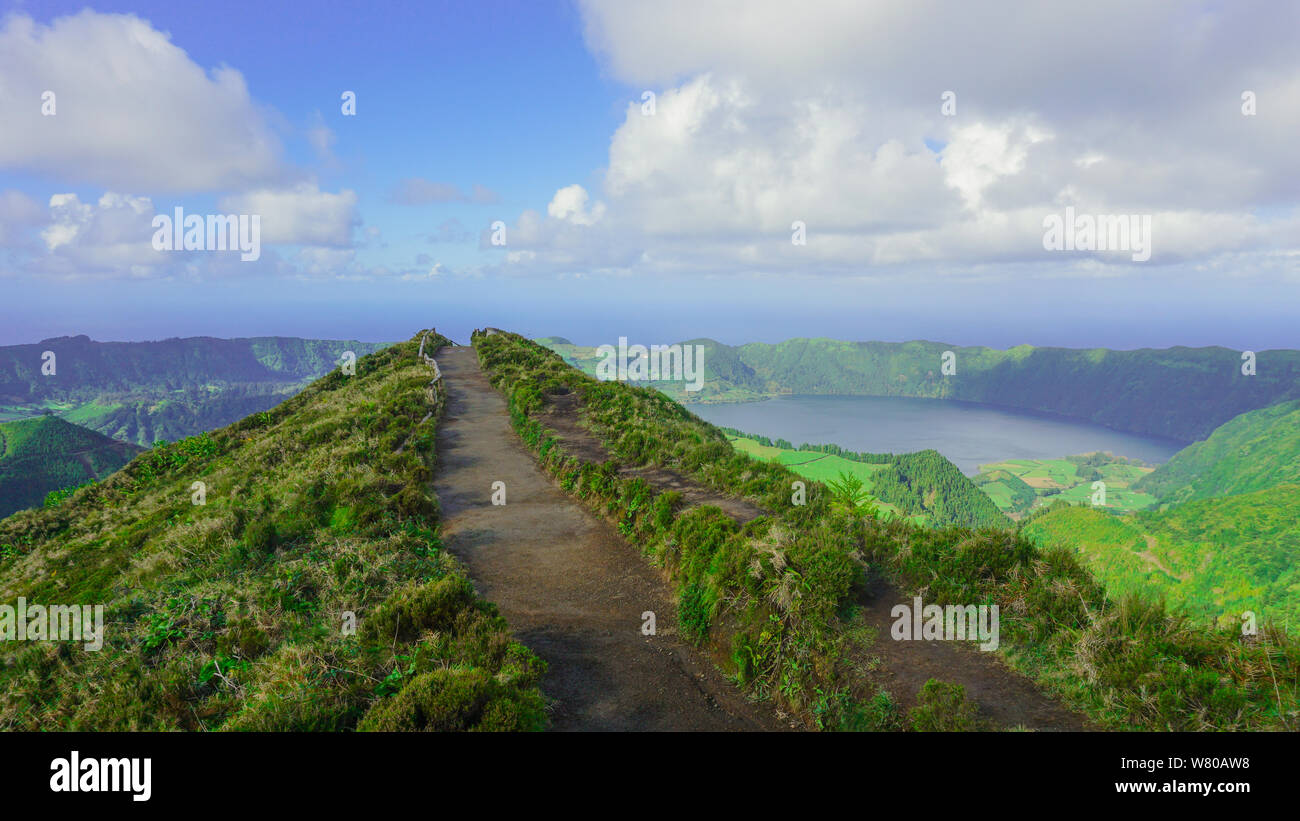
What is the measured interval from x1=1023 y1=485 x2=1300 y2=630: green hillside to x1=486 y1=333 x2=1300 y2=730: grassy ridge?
43.7 metres

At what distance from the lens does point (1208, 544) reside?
63188mm

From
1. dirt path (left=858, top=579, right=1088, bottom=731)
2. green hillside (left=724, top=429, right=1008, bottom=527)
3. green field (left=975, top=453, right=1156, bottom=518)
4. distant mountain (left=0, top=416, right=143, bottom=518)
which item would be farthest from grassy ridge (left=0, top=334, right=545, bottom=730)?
green field (left=975, top=453, right=1156, bottom=518)

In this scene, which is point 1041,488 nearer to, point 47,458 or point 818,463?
point 818,463

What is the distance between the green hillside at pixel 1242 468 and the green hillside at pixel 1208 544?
70.0 m

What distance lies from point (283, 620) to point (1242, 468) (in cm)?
22995

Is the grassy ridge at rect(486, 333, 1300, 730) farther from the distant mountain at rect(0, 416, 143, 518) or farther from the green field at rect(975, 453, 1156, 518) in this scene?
the green field at rect(975, 453, 1156, 518)

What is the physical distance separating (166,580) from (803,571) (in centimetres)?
1122

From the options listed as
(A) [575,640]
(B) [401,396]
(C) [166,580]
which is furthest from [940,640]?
(B) [401,396]

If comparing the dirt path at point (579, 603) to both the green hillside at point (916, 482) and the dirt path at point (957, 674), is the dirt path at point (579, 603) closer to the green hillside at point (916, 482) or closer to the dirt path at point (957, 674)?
the dirt path at point (957, 674)

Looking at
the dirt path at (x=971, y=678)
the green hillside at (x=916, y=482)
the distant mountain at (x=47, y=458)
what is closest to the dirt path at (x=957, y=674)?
the dirt path at (x=971, y=678)

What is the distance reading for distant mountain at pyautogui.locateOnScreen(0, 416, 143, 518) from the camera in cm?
8219

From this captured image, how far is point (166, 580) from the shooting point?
9.68 meters
